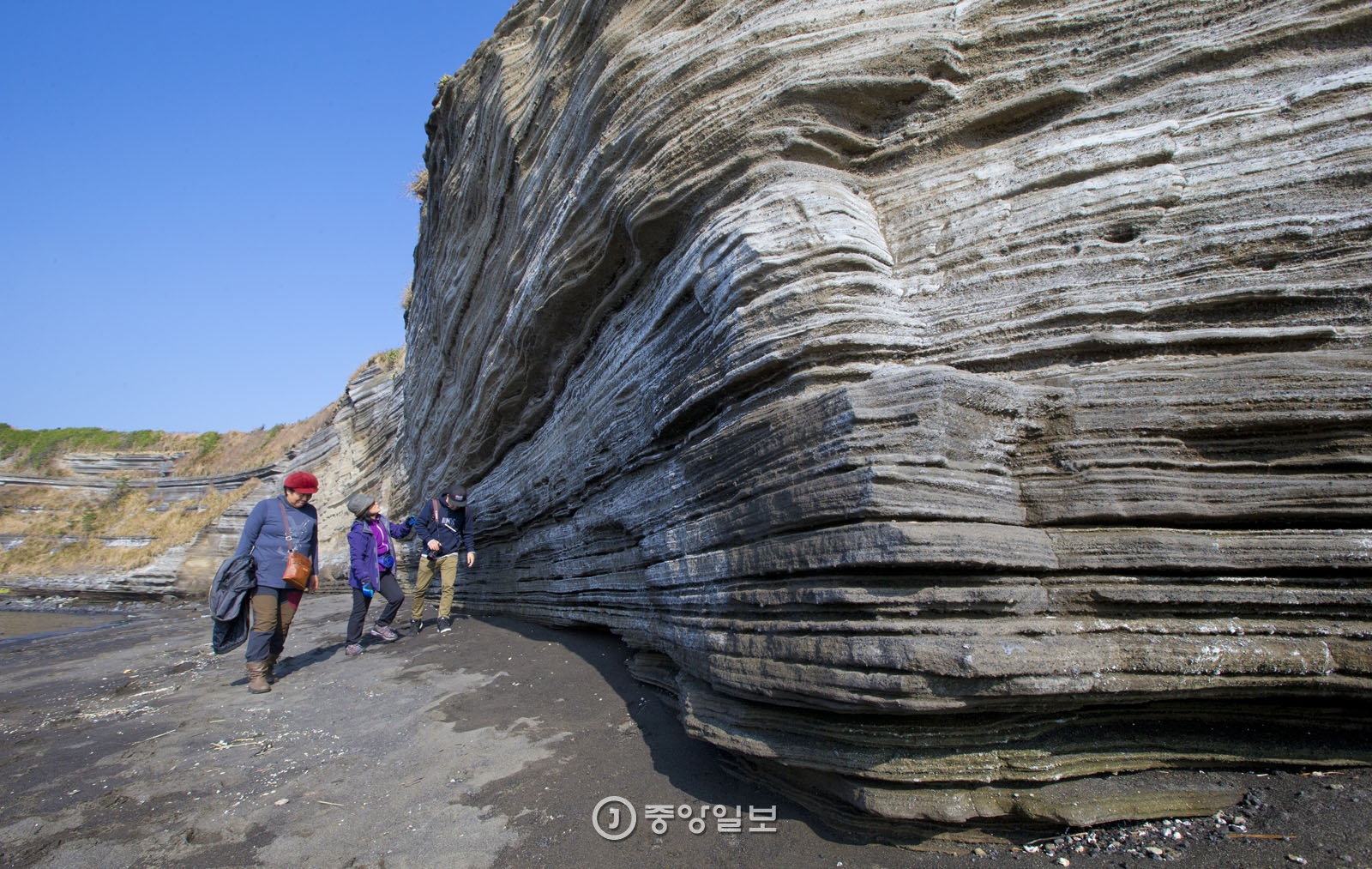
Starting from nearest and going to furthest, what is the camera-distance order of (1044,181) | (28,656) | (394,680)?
(1044,181) → (394,680) → (28,656)

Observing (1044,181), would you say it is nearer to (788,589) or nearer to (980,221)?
(980,221)

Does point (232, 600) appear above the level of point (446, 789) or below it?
above

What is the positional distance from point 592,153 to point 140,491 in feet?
120

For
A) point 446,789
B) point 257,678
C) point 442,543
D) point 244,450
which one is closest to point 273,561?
point 257,678

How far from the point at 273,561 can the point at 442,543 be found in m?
2.92

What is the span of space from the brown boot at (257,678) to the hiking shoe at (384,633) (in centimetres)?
212

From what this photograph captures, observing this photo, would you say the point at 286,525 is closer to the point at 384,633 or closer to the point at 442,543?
the point at 384,633

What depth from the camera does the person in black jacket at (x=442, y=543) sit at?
374 inches

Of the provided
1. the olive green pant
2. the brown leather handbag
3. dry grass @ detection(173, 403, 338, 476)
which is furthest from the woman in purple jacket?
dry grass @ detection(173, 403, 338, 476)

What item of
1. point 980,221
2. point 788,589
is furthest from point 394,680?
point 980,221

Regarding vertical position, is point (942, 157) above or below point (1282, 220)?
above

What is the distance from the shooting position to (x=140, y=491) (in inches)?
1258

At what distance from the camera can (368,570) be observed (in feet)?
27.7

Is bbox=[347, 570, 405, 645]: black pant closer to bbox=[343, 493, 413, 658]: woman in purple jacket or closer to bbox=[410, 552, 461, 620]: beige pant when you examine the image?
bbox=[343, 493, 413, 658]: woman in purple jacket
